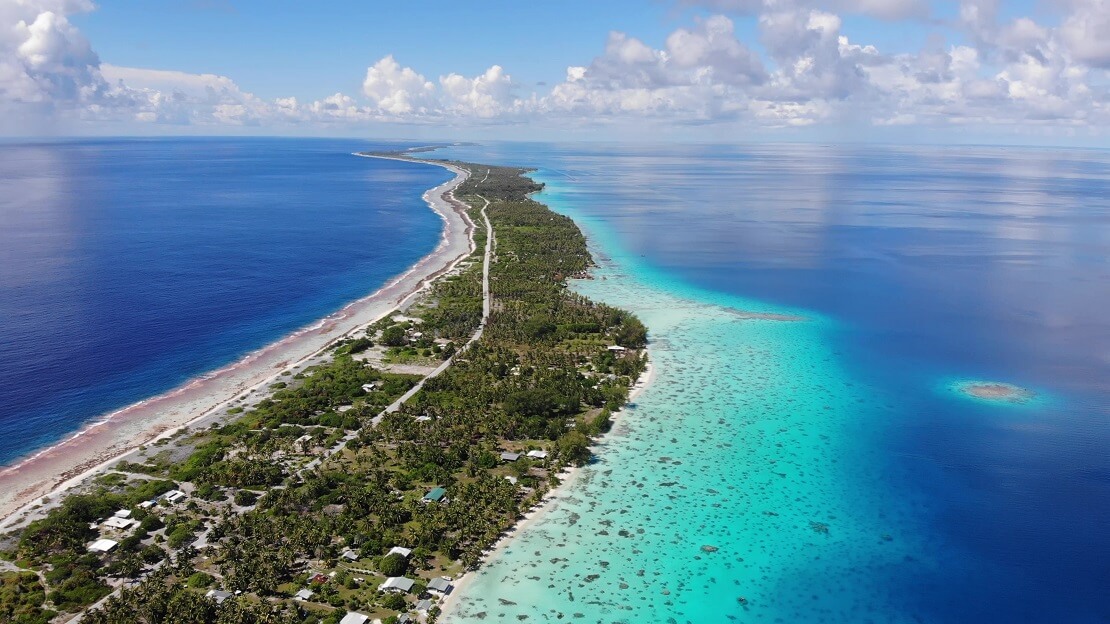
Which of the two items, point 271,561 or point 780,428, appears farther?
point 780,428

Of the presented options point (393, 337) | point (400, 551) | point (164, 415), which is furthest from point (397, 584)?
point (393, 337)

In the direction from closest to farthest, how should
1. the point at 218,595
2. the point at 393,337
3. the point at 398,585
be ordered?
the point at 218,595 → the point at 398,585 → the point at 393,337

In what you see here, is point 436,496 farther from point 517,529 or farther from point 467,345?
point 467,345

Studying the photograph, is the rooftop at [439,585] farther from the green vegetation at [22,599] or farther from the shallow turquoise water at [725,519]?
the green vegetation at [22,599]

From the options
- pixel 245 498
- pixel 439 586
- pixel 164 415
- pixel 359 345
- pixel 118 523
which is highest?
pixel 359 345

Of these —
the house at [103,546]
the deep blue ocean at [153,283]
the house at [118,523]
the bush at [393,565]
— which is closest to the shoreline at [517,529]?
the bush at [393,565]

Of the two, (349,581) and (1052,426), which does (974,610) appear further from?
(349,581)

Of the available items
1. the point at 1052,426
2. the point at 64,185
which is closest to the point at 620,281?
the point at 1052,426
